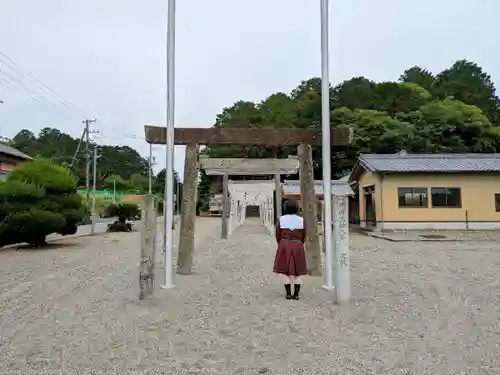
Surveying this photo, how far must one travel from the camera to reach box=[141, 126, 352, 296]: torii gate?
29.9 ft

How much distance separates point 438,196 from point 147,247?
19.3 meters

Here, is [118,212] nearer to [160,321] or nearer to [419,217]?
[419,217]

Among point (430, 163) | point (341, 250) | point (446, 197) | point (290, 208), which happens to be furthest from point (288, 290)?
point (430, 163)

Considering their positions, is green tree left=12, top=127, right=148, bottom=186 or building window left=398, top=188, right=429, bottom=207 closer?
building window left=398, top=188, right=429, bottom=207

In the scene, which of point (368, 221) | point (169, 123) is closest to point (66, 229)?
point (169, 123)

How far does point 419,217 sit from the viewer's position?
2289 cm

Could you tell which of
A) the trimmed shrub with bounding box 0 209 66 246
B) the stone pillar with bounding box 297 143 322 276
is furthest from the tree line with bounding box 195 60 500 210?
the stone pillar with bounding box 297 143 322 276

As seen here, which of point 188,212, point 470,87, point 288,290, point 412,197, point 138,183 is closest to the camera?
point 288,290

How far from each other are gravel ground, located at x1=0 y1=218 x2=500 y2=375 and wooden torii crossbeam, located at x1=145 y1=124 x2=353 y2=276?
0.72m

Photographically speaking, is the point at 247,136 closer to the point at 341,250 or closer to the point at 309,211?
the point at 309,211

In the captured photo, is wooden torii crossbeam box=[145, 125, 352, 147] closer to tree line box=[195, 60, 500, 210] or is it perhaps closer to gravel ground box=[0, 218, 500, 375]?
gravel ground box=[0, 218, 500, 375]

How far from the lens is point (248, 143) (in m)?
9.30

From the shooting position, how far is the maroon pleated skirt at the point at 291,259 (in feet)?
22.0

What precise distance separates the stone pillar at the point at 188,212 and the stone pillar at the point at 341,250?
Result: 3373mm
